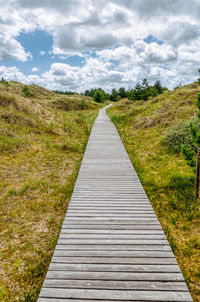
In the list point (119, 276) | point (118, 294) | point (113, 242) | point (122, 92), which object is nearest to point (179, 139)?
point (113, 242)

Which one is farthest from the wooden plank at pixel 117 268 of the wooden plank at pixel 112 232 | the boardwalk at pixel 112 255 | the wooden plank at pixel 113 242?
the wooden plank at pixel 112 232

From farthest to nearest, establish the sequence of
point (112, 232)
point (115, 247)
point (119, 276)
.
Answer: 1. point (112, 232)
2. point (115, 247)
3. point (119, 276)

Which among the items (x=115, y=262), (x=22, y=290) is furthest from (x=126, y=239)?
(x=22, y=290)

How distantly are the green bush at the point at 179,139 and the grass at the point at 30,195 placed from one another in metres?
5.51

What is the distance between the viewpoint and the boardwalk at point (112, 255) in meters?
2.83

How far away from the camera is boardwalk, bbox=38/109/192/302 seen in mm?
2827

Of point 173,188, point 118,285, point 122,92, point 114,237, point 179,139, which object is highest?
point 122,92

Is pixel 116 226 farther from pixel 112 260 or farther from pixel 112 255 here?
pixel 112 260

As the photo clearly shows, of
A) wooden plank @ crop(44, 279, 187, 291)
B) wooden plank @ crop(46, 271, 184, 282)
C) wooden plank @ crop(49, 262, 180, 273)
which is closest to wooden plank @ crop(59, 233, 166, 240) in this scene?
wooden plank @ crop(49, 262, 180, 273)

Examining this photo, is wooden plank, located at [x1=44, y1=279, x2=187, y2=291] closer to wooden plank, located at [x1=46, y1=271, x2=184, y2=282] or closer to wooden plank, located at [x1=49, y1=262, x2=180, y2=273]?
wooden plank, located at [x1=46, y1=271, x2=184, y2=282]

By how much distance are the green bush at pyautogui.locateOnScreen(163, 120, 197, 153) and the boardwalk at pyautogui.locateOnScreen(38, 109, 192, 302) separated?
5.17 m

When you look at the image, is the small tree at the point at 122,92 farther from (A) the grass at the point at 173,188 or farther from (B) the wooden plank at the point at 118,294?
(B) the wooden plank at the point at 118,294

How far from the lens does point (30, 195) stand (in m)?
6.43

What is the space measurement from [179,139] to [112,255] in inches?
335
